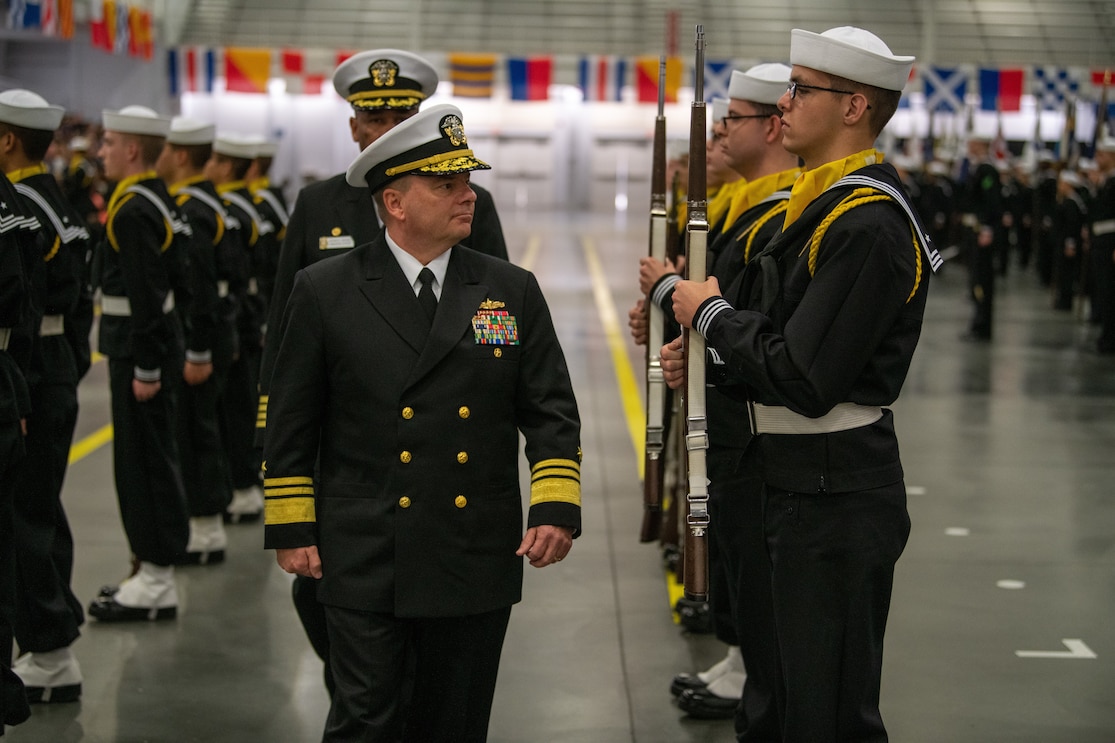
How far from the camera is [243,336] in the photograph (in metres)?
7.71

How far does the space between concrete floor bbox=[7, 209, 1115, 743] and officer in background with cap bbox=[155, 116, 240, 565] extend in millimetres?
260

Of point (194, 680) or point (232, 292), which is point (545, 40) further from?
point (194, 680)

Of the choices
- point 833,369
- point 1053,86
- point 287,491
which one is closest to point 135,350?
point 287,491

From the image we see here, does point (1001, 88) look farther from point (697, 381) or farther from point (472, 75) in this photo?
point (697, 381)

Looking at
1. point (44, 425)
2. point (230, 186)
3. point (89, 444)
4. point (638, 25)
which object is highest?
point (638, 25)

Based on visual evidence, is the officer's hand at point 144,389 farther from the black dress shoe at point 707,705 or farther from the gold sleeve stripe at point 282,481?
the gold sleeve stripe at point 282,481

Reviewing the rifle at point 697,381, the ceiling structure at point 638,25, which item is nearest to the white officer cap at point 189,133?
the rifle at point 697,381

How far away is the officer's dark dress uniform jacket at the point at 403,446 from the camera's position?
122 inches

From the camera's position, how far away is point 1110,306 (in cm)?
1411

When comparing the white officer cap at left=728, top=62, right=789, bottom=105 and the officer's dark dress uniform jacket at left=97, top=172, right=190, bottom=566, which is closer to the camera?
the white officer cap at left=728, top=62, right=789, bottom=105

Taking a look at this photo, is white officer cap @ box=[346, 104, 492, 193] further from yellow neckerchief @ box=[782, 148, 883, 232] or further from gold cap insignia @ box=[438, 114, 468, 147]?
yellow neckerchief @ box=[782, 148, 883, 232]

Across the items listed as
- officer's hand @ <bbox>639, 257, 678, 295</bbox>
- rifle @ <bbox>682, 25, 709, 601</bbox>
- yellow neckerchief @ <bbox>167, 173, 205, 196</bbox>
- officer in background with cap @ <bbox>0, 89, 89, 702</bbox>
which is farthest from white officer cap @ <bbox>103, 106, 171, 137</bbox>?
rifle @ <bbox>682, 25, 709, 601</bbox>

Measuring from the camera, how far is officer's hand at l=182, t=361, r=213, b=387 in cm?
634

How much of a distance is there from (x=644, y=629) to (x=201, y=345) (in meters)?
2.47
